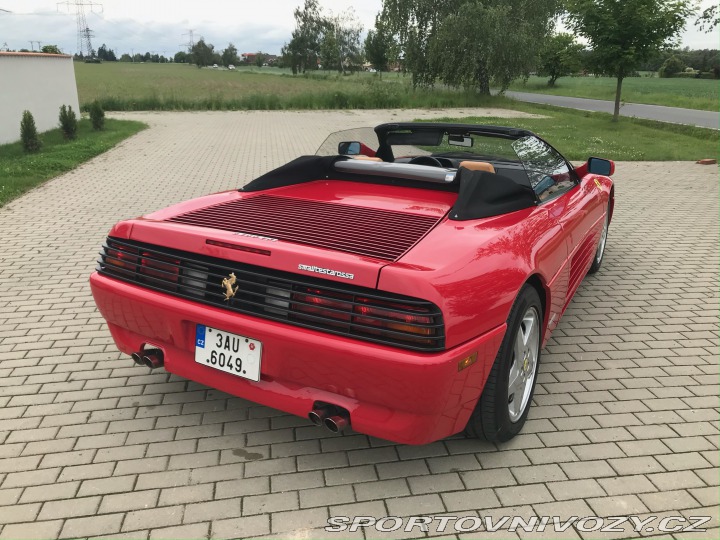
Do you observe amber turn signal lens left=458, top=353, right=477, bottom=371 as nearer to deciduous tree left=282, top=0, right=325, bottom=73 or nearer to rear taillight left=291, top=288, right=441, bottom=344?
rear taillight left=291, top=288, right=441, bottom=344

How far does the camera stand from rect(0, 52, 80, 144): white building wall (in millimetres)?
12984

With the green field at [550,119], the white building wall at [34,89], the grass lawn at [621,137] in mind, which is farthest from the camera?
the green field at [550,119]

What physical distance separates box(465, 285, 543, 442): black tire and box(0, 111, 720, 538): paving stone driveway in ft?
0.45

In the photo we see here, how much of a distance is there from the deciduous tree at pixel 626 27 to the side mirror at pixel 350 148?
49.4 ft

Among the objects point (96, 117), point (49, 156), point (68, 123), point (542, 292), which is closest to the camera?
point (542, 292)

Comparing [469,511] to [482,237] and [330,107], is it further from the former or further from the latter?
[330,107]

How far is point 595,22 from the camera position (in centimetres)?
1650

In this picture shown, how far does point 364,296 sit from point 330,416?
52cm

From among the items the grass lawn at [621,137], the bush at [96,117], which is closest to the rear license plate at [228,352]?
the grass lawn at [621,137]

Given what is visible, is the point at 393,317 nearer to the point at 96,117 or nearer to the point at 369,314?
the point at 369,314

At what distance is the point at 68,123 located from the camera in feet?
46.3

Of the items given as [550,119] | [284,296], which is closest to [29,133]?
[284,296]

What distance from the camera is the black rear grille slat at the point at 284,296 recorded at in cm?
213

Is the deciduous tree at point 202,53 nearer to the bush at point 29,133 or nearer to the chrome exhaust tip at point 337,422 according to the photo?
the bush at point 29,133
